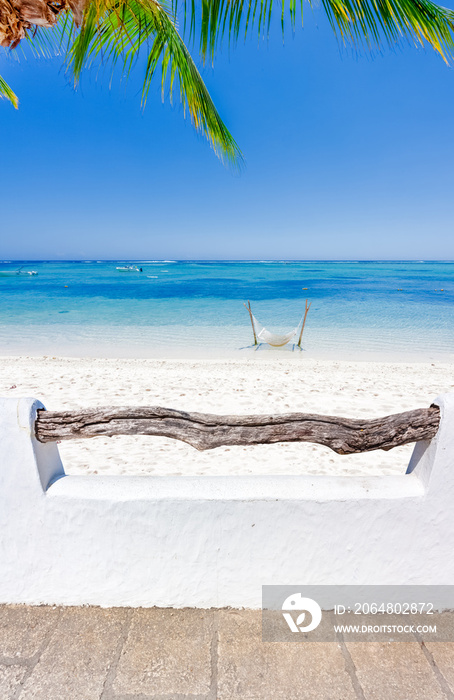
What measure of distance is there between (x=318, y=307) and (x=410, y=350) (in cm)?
1087

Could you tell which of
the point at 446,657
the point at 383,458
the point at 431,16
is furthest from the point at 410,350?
the point at 446,657

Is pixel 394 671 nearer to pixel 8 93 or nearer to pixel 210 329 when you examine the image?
pixel 8 93

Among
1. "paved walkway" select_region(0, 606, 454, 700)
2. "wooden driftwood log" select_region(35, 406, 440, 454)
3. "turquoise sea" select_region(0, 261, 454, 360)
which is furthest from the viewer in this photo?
"turquoise sea" select_region(0, 261, 454, 360)

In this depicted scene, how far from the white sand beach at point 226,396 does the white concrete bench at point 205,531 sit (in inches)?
71.2

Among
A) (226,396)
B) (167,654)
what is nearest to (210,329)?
(226,396)

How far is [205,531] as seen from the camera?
138cm

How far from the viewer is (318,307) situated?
829 inches

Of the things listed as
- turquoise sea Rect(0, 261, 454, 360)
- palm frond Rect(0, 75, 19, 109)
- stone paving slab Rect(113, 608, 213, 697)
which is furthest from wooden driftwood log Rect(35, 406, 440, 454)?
turquoise sea Rect(0, 261, 454, 360)

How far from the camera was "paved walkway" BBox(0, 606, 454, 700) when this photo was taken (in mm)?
1183

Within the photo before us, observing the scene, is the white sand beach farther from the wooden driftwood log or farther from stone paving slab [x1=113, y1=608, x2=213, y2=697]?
the wooden driftwood log

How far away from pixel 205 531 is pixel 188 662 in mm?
445

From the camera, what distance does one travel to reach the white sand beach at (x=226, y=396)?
343cm

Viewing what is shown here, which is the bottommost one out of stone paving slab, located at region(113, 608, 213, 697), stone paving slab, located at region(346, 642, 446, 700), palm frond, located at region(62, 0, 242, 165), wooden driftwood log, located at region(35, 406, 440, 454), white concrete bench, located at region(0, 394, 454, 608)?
stone paving slab, located at region(346, 642, 446, 700)

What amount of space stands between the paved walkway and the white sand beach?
1845 millimetres
